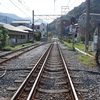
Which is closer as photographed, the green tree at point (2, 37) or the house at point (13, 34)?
the green tree at point (2, 37)

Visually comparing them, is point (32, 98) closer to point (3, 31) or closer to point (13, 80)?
point (13, 80)

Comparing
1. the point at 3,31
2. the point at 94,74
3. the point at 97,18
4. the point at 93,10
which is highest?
the point at 93,10

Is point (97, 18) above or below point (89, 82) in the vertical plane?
above

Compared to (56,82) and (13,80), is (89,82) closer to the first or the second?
(56,82)

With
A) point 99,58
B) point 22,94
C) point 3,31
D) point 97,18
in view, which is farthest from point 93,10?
point 22,94

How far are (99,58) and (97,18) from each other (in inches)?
2251

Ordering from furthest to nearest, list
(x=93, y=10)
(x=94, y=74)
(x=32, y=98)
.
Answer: (x=93, y=10) < (x=94, y=74) < (x=32, y=98)

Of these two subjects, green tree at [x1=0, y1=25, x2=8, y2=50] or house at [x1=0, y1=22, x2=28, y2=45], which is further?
house at [x1=0, y1=22, x2=28, y2=45]

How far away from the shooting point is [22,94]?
589 centimetres

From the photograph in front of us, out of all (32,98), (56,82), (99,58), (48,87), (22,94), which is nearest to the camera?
(32,98)

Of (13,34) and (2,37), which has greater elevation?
(13,34)

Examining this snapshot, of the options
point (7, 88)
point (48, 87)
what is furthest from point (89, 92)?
point (7, 88)

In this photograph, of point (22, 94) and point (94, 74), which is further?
point (94, 74)

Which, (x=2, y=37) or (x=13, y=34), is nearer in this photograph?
(x=2, y=37)
